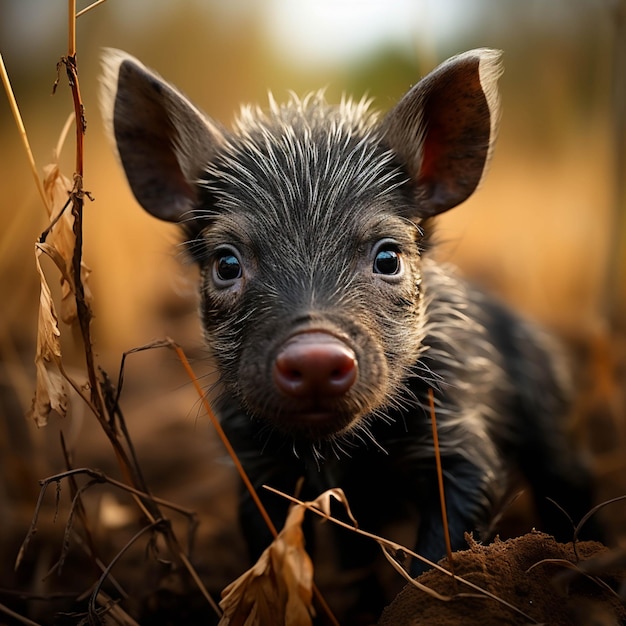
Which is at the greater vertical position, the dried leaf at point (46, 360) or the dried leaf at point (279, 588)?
the dried leaf at point (46, 360)

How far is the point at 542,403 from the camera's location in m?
4.41

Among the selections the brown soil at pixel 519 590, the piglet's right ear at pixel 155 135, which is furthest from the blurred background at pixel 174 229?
the brown soil at pixel 519 590

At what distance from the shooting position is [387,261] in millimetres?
3076

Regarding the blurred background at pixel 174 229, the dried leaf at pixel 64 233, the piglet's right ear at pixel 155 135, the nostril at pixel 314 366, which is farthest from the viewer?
the blurred background at pixel 174 229

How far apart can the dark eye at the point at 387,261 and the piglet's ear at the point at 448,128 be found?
0.38m

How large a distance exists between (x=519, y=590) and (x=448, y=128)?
2.07 metres

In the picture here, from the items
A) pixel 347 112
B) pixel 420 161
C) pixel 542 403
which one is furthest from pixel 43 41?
pixel 542 403

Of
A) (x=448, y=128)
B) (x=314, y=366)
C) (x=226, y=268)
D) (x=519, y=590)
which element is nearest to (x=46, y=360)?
(x=226, y=268)

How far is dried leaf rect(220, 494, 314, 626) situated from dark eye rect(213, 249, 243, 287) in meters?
1.23

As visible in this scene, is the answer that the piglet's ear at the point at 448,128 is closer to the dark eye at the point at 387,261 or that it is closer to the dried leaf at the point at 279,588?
the dark eye at the point at 387,261

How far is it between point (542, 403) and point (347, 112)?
2.16m

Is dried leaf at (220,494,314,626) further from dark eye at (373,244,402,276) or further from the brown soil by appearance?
dark eye at (373,244,402,276)

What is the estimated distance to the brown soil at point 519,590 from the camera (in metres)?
2.18

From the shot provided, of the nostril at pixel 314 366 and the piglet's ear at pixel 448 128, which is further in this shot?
the piglet's ear at pixel 448 128
